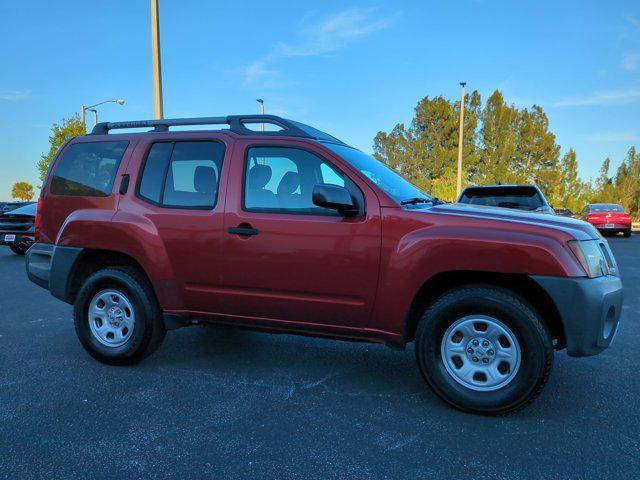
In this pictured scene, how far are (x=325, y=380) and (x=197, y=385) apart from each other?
951 millimetres

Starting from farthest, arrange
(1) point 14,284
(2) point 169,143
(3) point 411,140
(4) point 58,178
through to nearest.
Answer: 1. (3) point 411,140
2. (1) point 14,284
3. (4) point 58,178
4. (2) point 169,143

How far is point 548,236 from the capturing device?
9.74ft

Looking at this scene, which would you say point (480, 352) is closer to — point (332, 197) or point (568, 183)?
point (332, 197)

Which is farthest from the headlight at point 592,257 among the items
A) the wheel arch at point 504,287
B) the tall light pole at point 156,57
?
the tall light pole at point 156,57

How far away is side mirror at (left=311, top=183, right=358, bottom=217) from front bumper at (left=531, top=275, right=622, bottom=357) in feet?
4.10

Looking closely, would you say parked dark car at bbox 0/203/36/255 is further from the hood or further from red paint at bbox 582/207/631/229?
red paint at bbox 582/207/631/229

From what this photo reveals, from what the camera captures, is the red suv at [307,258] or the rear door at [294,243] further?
the rear door at [294,243]

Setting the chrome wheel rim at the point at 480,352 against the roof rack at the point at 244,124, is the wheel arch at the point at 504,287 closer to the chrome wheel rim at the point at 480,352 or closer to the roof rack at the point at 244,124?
the chrome wheel rim at the point at 480,352

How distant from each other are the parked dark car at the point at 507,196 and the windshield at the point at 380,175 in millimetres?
3759

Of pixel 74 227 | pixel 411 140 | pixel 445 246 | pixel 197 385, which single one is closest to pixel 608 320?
pixel 445 246

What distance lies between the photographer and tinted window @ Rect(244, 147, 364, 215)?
3584 mm

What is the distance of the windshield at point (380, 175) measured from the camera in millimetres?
3555

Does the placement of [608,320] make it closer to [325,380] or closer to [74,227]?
[325,380]

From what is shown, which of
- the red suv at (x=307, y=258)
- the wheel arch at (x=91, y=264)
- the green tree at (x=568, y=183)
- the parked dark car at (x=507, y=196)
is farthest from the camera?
the green tree at (x=568, y=183)
